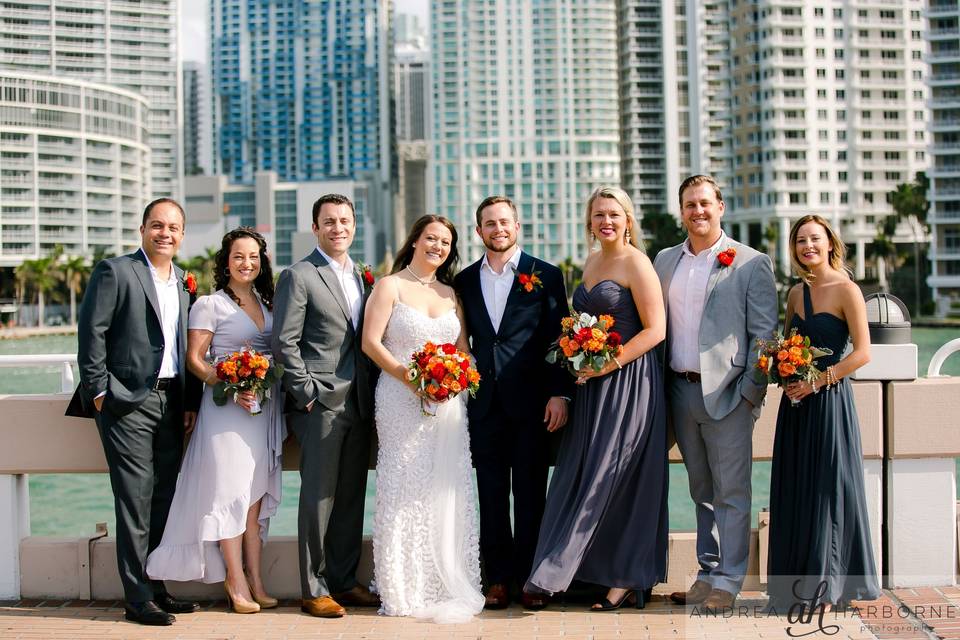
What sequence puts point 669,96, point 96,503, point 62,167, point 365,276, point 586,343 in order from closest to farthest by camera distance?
point 586,343 → point 365,276 → point 96,503 → point 62,167 → point 669,96

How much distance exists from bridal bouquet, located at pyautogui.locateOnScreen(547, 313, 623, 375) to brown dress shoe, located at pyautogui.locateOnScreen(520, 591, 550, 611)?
1.26 meters

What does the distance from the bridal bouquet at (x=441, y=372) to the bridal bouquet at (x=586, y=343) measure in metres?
0.46

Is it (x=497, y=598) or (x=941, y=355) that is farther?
(x=941, y=355)

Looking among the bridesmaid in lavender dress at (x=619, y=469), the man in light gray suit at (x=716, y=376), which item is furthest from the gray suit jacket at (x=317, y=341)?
the man in light gray suit at (x=716, y=376)

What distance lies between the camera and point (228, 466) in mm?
5418

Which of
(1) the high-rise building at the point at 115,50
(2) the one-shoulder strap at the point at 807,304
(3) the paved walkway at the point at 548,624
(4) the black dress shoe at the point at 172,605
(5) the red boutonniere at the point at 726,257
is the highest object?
(1) the high-rise building at the point at 115,50

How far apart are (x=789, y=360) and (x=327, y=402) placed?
249 cm

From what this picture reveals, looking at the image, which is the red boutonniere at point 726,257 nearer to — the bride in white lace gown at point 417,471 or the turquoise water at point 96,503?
the bride in white lace gown at point 417,471

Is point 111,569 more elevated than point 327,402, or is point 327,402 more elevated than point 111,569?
point 327,402

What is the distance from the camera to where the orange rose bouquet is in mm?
5094

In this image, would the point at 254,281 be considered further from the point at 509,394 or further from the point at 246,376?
the point at 509,394

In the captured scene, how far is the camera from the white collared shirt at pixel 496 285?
18.5 feet

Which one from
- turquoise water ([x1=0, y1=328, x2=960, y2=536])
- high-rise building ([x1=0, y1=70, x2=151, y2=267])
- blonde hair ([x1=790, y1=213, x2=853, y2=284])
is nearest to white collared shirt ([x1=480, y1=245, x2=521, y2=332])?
blonde hair ([x1=790, y1=213, x2=853, y2=284])

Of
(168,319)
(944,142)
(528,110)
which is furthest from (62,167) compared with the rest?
(168,319)
